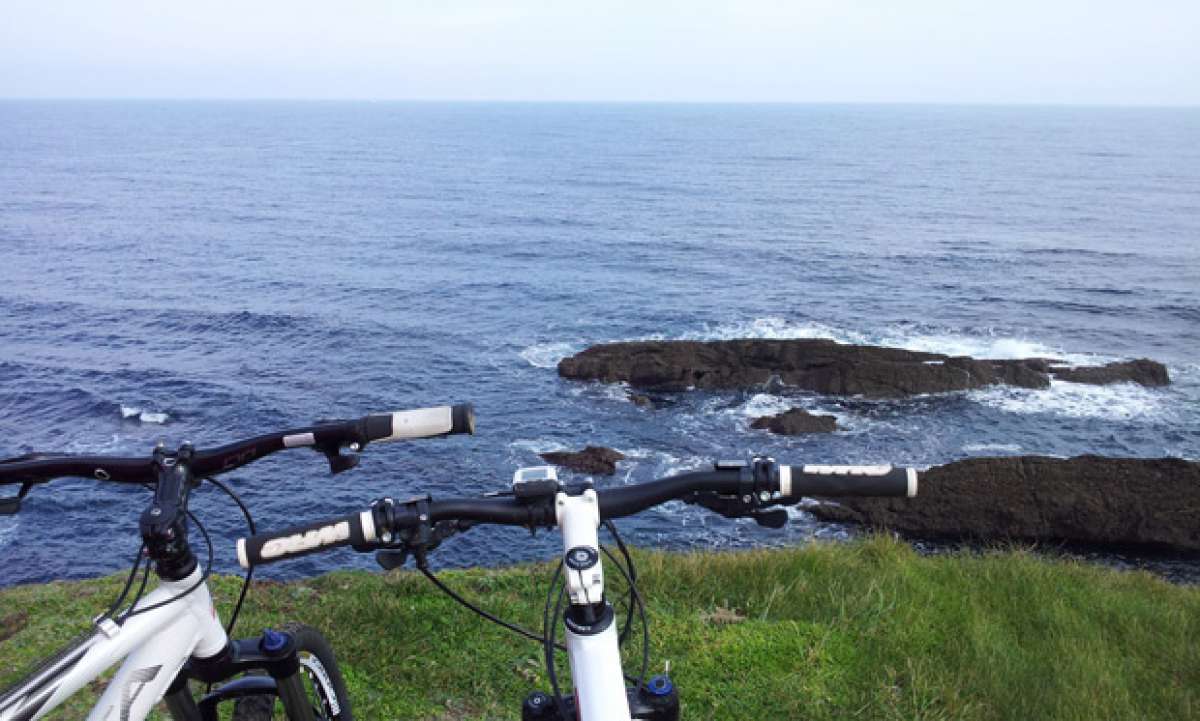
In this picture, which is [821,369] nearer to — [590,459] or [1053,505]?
[1053,505]

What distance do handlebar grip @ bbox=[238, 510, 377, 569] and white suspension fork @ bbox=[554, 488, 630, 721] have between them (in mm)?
702

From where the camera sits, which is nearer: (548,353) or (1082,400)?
(1082,400)

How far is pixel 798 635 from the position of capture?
733 centimetres

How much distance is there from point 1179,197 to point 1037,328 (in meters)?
57.3

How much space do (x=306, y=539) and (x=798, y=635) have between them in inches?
218

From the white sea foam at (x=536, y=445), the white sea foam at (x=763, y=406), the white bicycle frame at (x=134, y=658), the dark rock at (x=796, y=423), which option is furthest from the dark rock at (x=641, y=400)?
the white bicycle frame at (x=134, y=658)

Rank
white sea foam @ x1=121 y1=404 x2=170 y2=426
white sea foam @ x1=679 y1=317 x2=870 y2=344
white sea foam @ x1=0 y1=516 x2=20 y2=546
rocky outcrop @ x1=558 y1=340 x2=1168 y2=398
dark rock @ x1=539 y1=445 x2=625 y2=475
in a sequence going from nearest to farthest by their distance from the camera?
white sea foam @ x1=0 y1=516 x2=20 y2=546 < dark rock @ x1=539 y1=445 x2=625 y2=475 < white sea foam @ x1=121 y1=404 x2=170 y2=426 < rocky outcrop @ x1=558 y1=340 x2=1168 y2=398 < white sea foam @ x1=679 y1=317 x2=870 y2=344

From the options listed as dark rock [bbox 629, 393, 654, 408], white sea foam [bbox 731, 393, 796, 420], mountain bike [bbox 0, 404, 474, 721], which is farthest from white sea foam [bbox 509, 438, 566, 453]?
mountain bike [bbox 0, 404, 474, 721]

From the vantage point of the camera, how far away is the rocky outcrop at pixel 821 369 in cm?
3453

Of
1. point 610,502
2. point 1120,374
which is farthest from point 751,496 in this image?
point 1120,374

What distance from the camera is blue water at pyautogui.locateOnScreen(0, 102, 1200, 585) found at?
28.4 m

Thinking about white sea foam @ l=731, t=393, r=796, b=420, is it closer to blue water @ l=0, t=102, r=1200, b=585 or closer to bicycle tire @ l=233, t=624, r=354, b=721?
blue water @ l=0, t=102, r=1200, b=585

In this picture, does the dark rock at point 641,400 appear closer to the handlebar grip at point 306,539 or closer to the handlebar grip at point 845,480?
the handlebar grip at point 845,480

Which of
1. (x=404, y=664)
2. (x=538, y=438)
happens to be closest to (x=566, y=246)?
(x=538, y=438)
